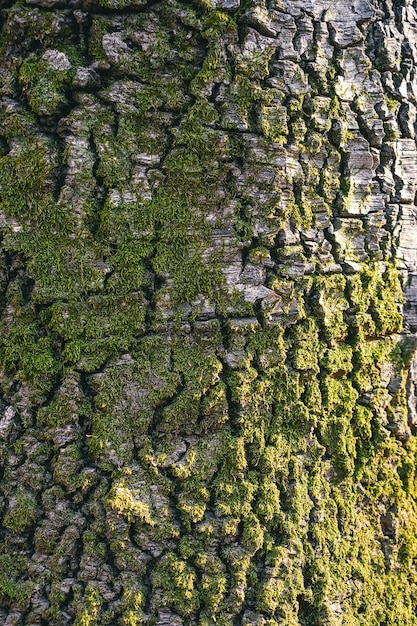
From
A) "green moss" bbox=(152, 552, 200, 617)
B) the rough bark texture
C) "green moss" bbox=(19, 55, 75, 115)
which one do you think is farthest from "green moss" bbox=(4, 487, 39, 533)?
"green moss" bbox=(19, 55, 75, 115)

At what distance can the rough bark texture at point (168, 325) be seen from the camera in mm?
1688

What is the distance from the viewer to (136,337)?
1.75m

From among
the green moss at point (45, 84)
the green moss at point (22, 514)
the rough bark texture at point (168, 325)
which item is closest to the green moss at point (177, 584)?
the rough bark texture at point (168, 325)

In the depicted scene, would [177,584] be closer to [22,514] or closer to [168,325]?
[22,514]

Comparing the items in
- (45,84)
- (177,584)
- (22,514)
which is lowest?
(177,584)

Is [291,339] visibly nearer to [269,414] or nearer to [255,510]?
[269,414]

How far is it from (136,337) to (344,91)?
104 centimetres

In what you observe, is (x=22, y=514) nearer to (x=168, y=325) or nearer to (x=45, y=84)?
(x=168, y=325)

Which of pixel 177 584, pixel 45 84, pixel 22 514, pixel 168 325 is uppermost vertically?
pixel 45 84

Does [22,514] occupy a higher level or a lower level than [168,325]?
lower

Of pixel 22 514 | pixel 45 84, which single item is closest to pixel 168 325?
pixel 22 514

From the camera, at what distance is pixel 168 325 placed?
1.76 meters

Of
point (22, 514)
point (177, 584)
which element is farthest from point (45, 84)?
point (177, 584)

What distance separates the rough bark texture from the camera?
1688 mm
